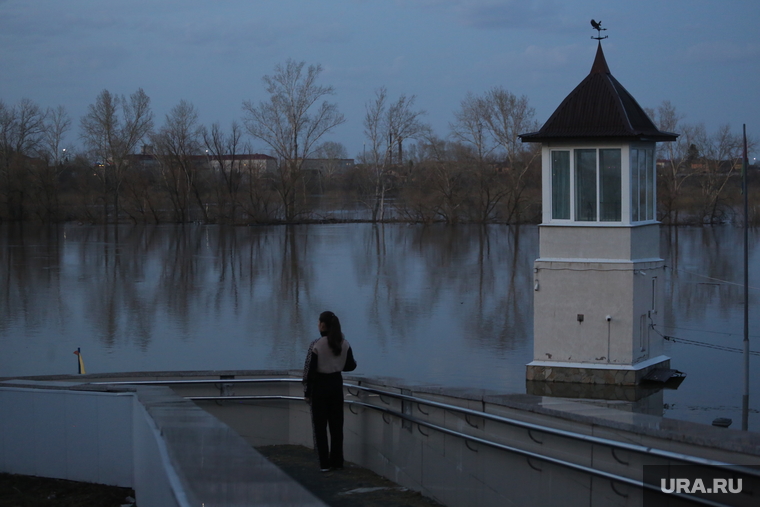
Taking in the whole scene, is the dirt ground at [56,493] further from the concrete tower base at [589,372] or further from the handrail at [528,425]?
the concrete tower base at [589,372]

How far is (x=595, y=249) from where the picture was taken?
500 inches

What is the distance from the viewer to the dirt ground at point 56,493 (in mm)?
6340

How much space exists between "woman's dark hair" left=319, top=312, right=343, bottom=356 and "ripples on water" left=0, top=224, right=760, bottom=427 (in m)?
6.06

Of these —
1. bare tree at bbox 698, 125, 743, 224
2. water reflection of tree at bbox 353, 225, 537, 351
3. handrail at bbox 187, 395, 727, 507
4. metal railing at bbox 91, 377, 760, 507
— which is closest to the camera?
metal railing at bbox 91, 377, 760, 507

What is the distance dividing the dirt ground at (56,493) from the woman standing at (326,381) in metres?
1.58

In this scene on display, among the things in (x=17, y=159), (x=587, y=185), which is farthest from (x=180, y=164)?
(x=587, y=185)

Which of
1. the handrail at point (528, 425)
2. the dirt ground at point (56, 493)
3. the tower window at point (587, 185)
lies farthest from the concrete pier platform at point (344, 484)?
the tower window at point (587, 185)

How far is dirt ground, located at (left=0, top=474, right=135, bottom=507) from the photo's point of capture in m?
6.34

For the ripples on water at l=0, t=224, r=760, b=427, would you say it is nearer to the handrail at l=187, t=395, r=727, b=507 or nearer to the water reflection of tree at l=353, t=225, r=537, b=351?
the water reflection of tree at l=353, t=225, r=537, b=351

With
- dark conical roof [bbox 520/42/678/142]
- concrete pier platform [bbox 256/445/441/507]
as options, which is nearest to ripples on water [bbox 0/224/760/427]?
dark conical roof [bbox 520/42/678/142]

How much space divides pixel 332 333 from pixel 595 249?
265 inches

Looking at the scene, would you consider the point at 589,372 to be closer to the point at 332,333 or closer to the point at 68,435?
the point at 332,333

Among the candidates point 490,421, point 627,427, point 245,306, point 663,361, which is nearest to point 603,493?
point 627,427

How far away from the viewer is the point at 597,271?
12.7m
